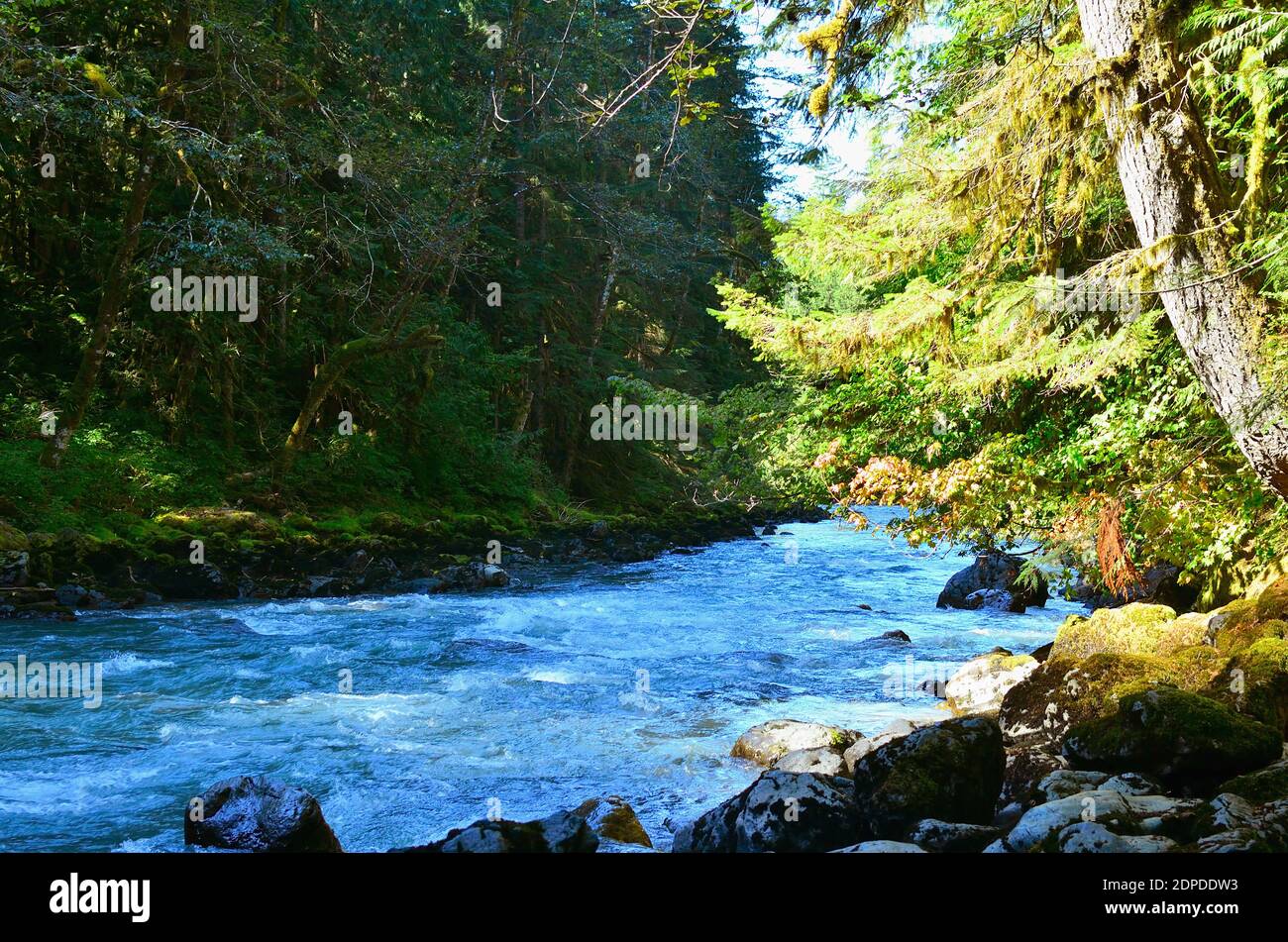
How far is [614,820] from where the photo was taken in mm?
5867

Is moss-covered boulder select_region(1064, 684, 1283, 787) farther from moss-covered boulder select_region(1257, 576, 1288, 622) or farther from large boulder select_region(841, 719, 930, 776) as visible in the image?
moss-covered boulder select_region(1257, 576, 1288, 622)

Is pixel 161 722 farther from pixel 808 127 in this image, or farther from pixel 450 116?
pixel 450 116

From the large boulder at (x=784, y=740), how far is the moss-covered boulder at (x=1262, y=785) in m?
2.78

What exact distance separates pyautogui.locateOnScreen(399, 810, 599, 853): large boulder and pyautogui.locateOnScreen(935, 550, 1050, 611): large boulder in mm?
11440

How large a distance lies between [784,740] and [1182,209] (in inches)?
183

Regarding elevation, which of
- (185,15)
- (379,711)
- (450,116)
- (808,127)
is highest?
(450,116)

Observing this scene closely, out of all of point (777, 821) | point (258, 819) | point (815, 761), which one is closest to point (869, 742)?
point (815, 761)

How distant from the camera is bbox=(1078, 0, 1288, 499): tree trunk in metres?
5.50

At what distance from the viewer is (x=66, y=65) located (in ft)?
31.9

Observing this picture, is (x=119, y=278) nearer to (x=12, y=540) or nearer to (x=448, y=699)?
(x=12, y=540)
